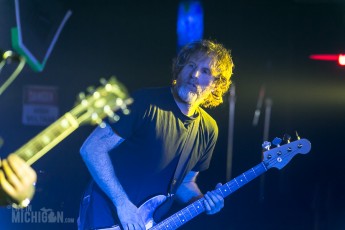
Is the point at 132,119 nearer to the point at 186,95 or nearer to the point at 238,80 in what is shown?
the point at 186,95

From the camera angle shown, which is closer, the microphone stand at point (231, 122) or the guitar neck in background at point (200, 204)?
the guitar neck in background at point (200, 204)

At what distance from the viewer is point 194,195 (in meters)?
2.75

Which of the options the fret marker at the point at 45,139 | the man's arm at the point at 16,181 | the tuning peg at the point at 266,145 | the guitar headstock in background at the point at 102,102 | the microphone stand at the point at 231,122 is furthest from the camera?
the microphone stand at the point at 231,122

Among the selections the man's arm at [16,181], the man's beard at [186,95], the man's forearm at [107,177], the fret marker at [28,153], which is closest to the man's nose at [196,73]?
the man's beard at [186,95]

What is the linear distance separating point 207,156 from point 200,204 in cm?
29

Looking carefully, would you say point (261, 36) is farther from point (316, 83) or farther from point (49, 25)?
point (49, 25)

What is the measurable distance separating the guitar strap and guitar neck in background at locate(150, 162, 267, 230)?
5.3 inches

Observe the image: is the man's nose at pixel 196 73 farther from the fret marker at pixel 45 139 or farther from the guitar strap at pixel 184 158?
the fret marker at pixel 45 139

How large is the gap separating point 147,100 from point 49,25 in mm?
706

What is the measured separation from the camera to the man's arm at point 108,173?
2.58m

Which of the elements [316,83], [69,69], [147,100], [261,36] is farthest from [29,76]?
[316,83]

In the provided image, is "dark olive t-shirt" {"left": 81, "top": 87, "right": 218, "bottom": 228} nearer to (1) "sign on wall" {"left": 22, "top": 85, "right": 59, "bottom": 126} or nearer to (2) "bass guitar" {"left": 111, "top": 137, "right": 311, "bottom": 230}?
(2) "bass guitar" {"left": 111, "top": 137, "right": 311, "bottom": 230}

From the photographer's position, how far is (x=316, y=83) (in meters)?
3.19

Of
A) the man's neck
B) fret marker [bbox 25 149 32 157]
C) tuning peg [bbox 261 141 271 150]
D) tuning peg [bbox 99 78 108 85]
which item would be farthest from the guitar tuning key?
tuning peg [bbox 261 141 271 150]
